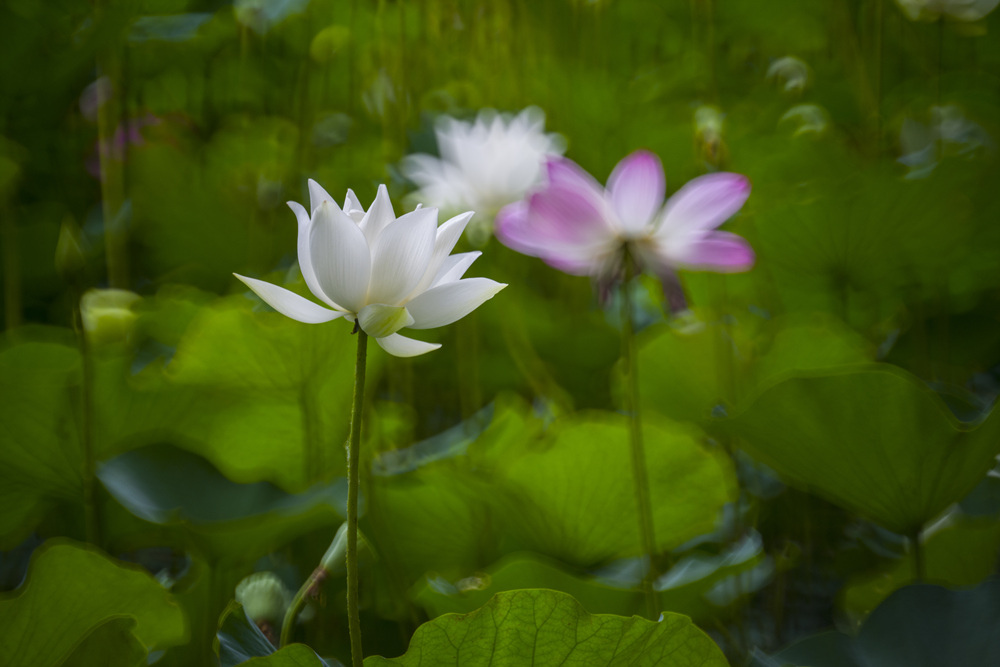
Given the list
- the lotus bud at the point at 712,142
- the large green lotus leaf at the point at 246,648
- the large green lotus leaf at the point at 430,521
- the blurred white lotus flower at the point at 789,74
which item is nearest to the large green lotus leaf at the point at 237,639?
the large green lotus leaf at the point at 246,648

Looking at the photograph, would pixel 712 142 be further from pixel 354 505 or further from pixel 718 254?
pixel 354 505

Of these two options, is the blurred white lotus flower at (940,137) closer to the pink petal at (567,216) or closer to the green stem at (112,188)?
the pink petal at (567,216)

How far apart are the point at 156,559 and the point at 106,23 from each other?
1.48 ft

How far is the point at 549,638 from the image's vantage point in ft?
0.96

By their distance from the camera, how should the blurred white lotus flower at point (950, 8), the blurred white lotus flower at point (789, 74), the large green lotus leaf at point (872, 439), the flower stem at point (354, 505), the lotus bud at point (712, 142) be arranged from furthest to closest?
the blurred white lotus flower at point (789, 74)
the blurred white lotus flower at point (950, 8)
the lotus bud at point (712, 142)
the large green lotus leaf at point (872, 439)
the flower stem at point (354, 505)

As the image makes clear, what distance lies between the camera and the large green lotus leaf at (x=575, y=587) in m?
0.39

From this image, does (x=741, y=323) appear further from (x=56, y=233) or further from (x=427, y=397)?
(x=56, y=233)

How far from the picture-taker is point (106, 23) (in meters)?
0.62

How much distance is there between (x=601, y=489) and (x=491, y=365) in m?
0.40

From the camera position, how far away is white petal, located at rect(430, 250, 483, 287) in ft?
1.08

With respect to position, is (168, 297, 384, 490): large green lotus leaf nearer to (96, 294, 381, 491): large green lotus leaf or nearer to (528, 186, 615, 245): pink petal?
(96, 294, 381, 491): large green lotus leaf

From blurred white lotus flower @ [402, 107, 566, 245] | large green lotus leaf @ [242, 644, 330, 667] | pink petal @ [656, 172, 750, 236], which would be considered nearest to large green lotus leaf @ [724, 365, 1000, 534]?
pink petal @ [656, 172, 750, 236]

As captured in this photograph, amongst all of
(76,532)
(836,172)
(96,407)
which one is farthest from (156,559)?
(836,172)

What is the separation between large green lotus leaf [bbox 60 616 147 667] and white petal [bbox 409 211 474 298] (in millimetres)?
164
